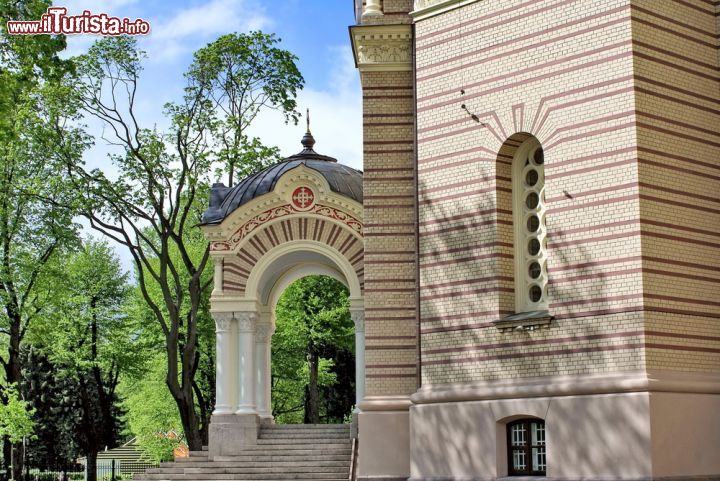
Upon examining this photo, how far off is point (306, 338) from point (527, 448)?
91.9ft

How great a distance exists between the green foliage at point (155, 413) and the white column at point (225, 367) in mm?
13776

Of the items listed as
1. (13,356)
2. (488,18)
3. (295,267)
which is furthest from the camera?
(13,356)

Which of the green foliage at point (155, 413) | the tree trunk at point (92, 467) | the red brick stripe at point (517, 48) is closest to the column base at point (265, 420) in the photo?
the red brick stripe at point (517, 48)

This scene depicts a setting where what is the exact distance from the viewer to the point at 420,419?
17.0m

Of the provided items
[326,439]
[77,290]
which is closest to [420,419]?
[326,439]

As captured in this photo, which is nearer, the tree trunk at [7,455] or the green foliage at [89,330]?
the tree trunk at [7,455]

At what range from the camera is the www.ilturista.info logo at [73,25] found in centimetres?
1838

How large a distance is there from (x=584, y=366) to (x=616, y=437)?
3.57ft

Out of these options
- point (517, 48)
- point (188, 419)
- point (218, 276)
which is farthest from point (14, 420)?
point (517, 48)

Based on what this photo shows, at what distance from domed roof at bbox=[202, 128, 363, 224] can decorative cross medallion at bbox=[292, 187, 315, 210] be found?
52 centimetres

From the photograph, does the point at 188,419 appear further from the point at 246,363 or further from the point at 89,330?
the point at 89,330

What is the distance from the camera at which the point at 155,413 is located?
3981 cm

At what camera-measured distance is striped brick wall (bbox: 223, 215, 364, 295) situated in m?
25.9

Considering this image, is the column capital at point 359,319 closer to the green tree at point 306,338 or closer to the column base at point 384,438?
the column base at point 384,438
